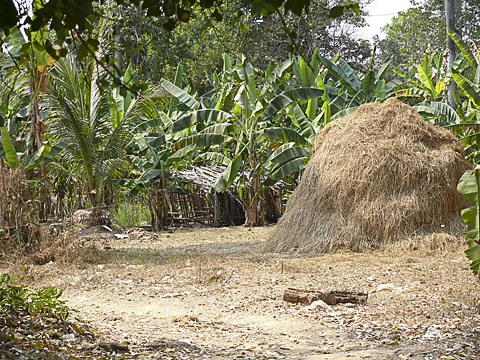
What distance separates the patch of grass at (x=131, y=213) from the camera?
42.3 feet

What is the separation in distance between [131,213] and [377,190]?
282 inches

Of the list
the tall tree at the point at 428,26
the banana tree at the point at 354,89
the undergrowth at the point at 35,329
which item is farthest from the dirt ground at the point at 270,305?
the tall tree at the point at 428,26

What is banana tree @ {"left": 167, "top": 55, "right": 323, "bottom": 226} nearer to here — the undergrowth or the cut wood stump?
the cut wood stump

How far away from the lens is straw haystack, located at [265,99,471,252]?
25.5 feet

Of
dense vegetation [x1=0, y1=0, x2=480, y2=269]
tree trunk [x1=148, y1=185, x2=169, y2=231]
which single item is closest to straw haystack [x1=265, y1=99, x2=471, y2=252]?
dense vegetation [x1=0, y1=0, x2=480, y2=269]

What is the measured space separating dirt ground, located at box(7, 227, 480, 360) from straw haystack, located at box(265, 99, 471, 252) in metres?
0.46

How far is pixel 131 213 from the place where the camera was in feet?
43.1

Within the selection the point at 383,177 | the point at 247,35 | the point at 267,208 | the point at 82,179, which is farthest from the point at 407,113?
the point at 247,35

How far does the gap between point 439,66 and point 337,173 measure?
804 cm

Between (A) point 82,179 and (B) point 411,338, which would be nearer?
(B) point 411,338

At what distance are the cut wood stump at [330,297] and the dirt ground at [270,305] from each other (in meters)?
0.07

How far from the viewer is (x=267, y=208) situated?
1338 cm

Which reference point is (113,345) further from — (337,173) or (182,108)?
(182,108)

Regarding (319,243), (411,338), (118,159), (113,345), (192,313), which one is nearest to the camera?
(113,345)
